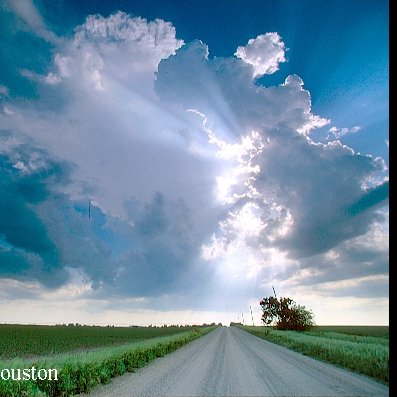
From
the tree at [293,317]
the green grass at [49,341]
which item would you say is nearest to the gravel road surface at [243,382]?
the green grass at [49,341]

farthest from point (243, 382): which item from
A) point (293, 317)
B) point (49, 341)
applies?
point (293, 317)

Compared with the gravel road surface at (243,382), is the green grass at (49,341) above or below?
below

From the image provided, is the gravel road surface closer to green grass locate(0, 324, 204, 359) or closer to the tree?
green grass locate(0, 324, 204, 359)

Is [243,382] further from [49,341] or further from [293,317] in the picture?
[293,317]

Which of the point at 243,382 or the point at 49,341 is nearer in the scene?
the point at 243,382

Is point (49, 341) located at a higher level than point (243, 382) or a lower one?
lower

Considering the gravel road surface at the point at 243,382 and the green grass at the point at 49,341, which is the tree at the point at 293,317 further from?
the gravel road surface at the point at 243,382

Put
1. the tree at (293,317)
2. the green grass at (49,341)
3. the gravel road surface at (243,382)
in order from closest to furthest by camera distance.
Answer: the gravel road surface at (243,382), the green grass at (49,341), the tree at (293,317)

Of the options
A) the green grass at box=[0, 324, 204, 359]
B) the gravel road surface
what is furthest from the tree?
the gravel road surface

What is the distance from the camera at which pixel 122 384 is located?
50.7ft

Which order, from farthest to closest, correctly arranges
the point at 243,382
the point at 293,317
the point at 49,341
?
the point at 293,317 → the point at 49,341 → the point at 243,382

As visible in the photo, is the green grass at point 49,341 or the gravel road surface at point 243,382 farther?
the green grass at point 49,341
